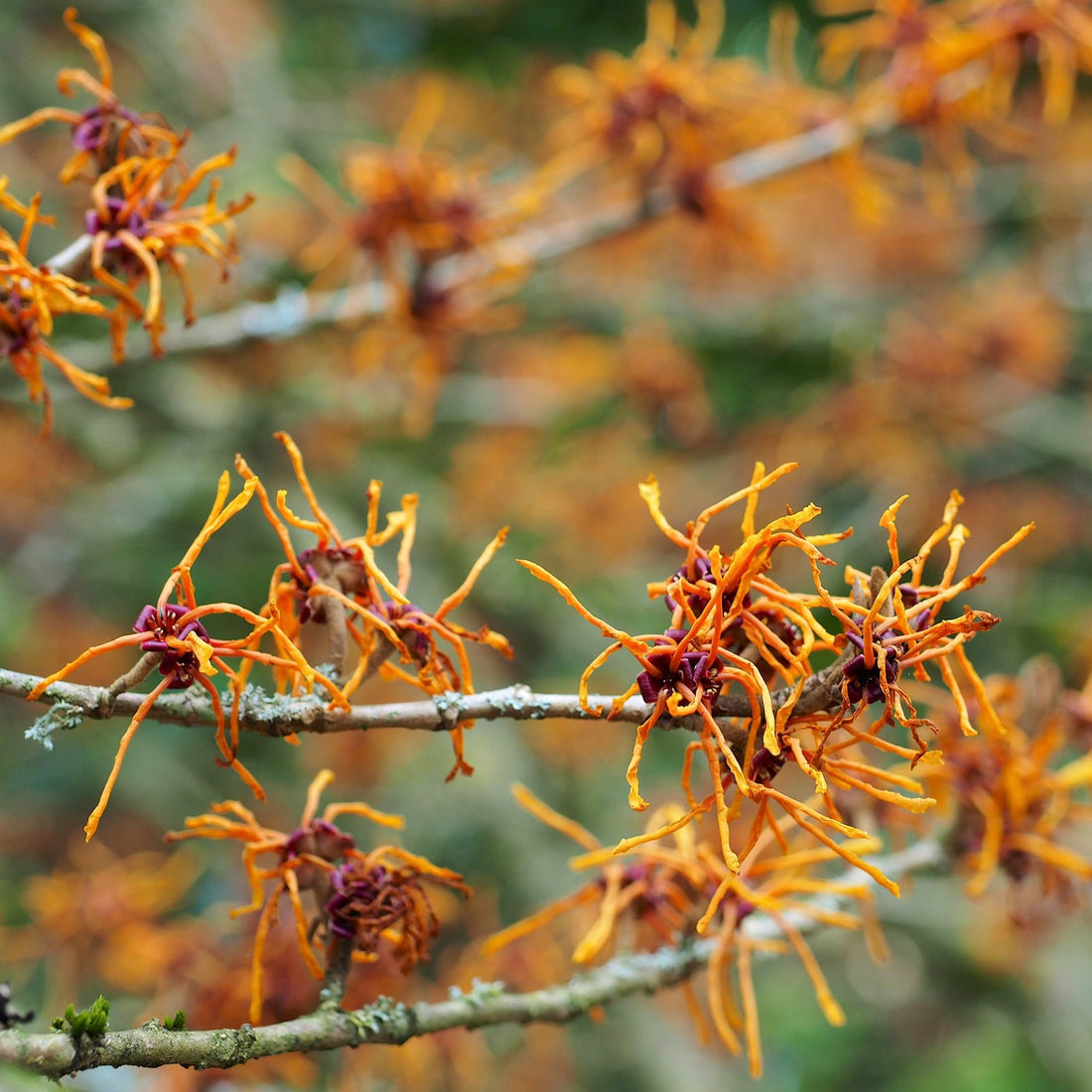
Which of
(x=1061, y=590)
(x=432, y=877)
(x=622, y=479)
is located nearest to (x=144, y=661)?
(x=432, y=877)

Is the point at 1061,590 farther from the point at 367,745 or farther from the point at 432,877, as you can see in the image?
the point at 432,877

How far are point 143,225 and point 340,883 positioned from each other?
0.66 m

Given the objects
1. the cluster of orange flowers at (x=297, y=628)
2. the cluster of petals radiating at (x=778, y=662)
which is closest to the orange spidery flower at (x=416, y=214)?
the cluster of orange flowers at (x=297, y=628)

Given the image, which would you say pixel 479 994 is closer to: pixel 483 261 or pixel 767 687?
pixel 767 687

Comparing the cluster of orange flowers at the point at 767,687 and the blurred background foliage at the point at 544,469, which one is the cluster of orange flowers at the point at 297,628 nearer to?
the cluster of orange flowers at the point at 767,687

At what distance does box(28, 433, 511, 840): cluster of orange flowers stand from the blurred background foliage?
1.38m

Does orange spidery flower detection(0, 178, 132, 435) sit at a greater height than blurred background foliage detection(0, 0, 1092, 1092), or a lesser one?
greater

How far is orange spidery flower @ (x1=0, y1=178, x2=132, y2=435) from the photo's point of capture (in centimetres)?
94

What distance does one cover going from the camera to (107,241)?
104cm

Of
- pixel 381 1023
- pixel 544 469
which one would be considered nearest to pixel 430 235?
pixel 381 1023

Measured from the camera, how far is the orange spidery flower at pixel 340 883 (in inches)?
34.3

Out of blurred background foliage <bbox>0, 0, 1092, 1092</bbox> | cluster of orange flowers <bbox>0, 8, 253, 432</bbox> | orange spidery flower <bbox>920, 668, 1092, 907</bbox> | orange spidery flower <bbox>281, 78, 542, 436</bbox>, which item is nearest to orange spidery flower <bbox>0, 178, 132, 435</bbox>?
cluster of orange flowers <bbox>0, 8, 253, 432</bbox>

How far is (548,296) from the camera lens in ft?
9.88

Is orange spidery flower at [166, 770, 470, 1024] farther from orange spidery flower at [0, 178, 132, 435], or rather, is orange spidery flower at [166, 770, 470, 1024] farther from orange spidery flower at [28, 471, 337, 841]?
orange spidery flower at [0, 178, 132, 435]
